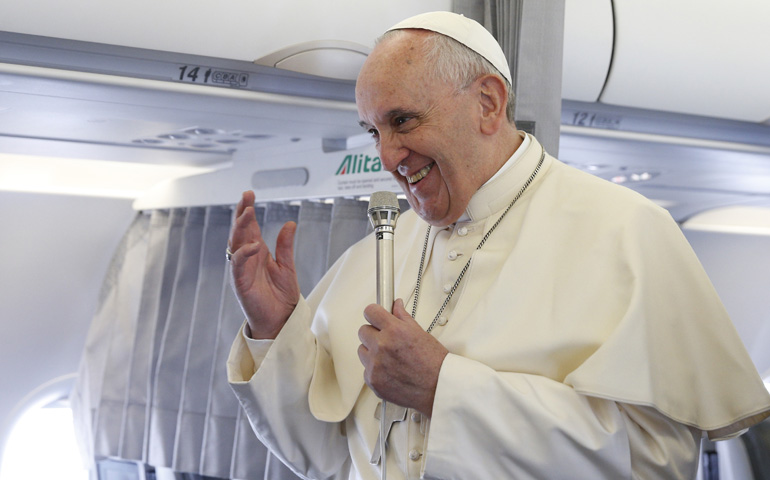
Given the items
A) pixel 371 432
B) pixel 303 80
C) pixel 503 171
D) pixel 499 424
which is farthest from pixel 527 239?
pixel 303 80

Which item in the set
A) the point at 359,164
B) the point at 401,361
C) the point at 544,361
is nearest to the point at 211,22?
the point at 359,164

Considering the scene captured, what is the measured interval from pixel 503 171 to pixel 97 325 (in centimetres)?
333

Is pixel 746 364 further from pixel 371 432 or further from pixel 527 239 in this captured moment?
pixel 371 432

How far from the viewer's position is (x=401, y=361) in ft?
5.31

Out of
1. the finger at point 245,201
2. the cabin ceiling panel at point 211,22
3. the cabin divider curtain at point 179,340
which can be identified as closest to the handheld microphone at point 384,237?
the finger at point 245,201

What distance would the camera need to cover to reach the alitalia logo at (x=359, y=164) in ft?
A: 10.1

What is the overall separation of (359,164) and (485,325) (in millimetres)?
1540

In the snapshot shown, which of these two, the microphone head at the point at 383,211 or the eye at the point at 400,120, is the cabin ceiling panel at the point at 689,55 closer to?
the eye at the point at 400,120

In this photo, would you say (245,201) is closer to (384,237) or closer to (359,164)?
(384,237)

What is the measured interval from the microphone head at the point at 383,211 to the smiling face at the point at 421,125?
9.1 inches

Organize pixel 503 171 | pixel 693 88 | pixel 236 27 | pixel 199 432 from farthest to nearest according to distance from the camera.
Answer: pixel 199 432, pixel 693 88, pixel 236 27, pixel 503 171

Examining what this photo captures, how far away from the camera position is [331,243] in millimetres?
3305

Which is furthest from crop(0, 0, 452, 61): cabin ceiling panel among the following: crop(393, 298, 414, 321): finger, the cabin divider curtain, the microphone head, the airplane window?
the airplane window

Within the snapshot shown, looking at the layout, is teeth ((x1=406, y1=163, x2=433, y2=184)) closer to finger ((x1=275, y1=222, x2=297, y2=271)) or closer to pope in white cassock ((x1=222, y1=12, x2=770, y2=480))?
pope in white cassock ((x1=222, y1=12, x2=770, y2=480))
